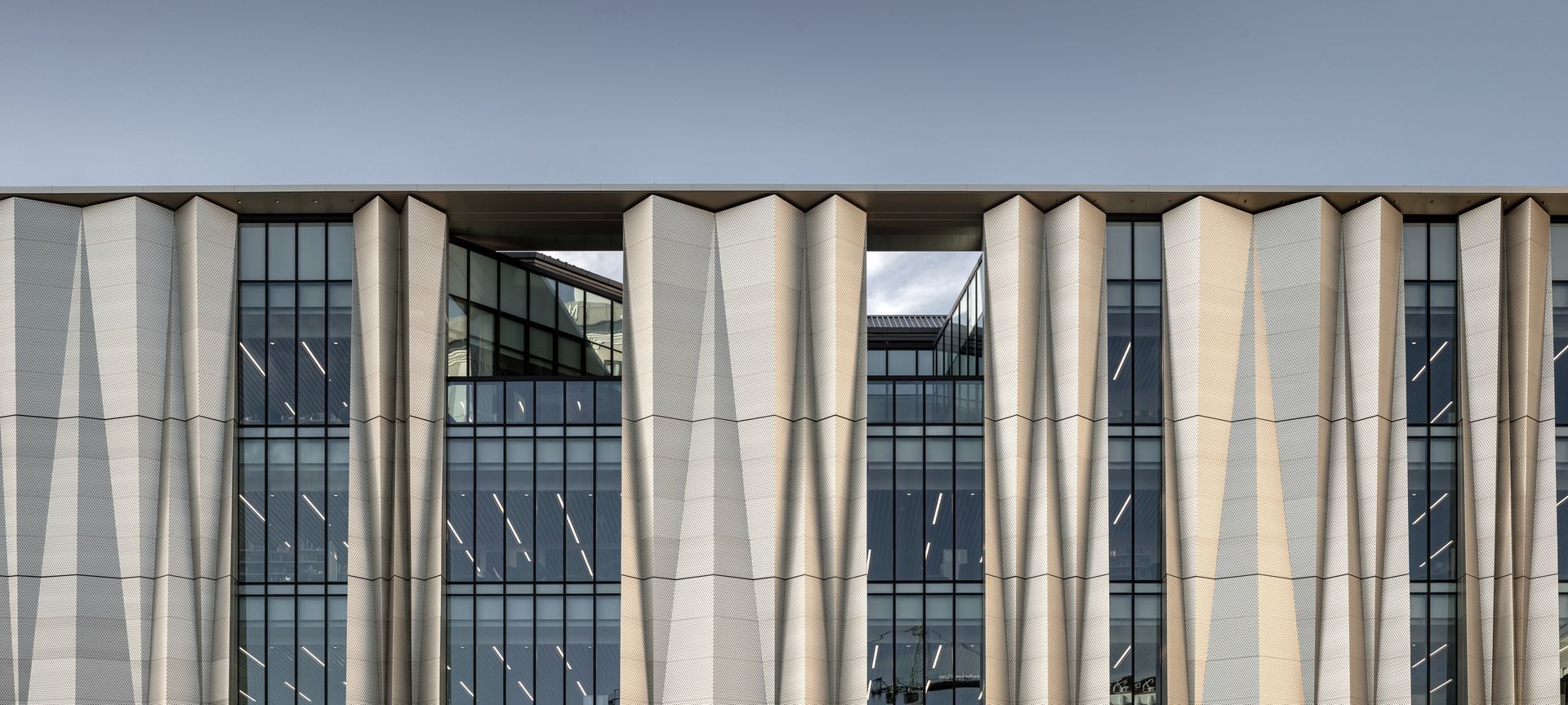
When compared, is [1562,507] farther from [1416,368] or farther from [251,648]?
[251,648]

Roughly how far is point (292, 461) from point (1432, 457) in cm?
2771

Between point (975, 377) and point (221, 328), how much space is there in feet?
60.5

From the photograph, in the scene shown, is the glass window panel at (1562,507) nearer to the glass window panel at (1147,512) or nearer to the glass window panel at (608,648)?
the glass window panel at (1147,512)

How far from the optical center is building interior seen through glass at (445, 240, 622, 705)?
32.6 metres

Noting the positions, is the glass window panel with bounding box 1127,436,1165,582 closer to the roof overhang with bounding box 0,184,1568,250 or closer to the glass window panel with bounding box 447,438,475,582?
the roof overhang with bounding box 0,184,1568,250

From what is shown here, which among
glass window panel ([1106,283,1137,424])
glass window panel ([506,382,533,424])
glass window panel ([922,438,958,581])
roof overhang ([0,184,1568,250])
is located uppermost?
roof overhang ([0,184,1568,250])

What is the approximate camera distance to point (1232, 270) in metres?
33.1

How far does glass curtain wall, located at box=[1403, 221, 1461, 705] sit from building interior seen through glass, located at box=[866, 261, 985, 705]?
1034cm

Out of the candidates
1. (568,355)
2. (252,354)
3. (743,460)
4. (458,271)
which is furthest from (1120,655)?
(252,354)

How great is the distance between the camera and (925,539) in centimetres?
3303

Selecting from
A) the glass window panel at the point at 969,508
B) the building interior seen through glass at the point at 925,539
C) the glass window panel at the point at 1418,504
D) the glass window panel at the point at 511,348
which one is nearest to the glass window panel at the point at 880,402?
the building interior seen through glass at the point at 925,539

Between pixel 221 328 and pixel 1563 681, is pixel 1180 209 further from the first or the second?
pixel 221 328

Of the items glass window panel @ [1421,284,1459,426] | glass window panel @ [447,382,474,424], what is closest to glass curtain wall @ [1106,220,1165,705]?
glass window panel @ [1421,284,1459,426]

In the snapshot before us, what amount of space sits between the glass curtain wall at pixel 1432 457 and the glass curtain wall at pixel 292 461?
25745mm
